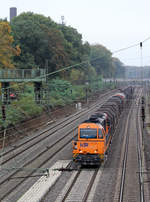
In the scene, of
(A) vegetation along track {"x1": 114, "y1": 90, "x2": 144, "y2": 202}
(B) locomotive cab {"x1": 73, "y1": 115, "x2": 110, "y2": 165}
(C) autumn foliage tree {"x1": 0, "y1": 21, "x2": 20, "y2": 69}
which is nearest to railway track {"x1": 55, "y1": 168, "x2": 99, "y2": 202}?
(B) locomotive cab {"x1": 73, "y1": 115, "x2": 110, "y2": 165}

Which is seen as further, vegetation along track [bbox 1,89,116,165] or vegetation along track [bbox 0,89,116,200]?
vegetation along track [bbox 1,89,116,165]

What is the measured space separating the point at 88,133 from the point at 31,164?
538 centimetres

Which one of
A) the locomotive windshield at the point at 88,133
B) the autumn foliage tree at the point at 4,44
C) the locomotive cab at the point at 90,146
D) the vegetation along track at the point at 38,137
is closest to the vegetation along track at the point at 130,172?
the locomotive cab at the point at 90,146

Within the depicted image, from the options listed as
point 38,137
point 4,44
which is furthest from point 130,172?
point 4,44

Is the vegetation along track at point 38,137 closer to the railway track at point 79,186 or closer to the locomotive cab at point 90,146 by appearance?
the locomotive cab at point 90,146

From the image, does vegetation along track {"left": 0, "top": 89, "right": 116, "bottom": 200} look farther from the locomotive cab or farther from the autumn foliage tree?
the autumn foliage tree

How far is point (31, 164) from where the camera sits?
22.9 meters

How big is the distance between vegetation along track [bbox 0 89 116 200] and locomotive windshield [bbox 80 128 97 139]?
420 cm

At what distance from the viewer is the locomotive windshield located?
20.7 meters

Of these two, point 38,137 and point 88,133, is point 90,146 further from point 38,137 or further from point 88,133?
point 38,137

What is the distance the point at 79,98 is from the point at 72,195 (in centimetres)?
5123

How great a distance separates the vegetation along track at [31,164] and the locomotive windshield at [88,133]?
4202mm

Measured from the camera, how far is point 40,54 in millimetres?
63031

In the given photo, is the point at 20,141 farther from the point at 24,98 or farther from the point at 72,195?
the point at 72,195
